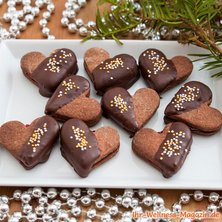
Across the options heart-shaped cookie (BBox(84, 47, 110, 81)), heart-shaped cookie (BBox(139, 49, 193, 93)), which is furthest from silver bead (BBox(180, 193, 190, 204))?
heart-shaped cookie (BBox(84, 47, 110, 81))

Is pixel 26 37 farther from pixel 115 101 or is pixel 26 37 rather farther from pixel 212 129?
pixel 212 129

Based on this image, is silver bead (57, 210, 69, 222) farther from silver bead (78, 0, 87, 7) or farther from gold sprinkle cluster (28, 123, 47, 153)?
silver bead (78, 0, 87, 7)

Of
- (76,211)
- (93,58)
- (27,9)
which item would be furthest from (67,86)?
(27,9)

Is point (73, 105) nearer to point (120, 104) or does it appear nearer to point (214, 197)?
point (120, 104)

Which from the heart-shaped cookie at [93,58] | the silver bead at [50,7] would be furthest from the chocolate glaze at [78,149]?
the silver bead at [50,7]

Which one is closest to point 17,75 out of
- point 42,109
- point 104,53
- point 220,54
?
point 42,109
